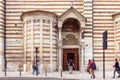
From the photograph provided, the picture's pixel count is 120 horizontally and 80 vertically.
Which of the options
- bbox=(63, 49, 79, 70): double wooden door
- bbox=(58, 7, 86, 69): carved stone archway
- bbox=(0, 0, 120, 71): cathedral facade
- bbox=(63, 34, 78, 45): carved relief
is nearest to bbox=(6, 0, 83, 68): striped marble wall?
bbox=(0, 0, 120, 71): cathedral facade

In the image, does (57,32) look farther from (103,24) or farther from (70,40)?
(103,24)

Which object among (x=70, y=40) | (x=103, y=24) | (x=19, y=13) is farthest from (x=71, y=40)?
(x=19, y=13)

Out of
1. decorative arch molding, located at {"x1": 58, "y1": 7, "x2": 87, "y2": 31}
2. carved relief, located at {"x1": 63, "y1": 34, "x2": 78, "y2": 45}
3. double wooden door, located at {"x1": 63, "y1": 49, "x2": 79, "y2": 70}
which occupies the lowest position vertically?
double wooden door, located at {"x1": 63, "y1": 49, "x2": 79, "y2": 70}

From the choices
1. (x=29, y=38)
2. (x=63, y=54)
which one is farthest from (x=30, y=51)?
(x=63, y=54)

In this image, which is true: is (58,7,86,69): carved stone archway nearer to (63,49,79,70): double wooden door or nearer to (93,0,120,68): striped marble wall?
(63,49,79,70): double wooden door

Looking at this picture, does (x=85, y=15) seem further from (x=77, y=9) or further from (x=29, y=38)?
(x=29, y=38)

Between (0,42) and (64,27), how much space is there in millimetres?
6670

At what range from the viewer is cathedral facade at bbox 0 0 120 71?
1405 inches

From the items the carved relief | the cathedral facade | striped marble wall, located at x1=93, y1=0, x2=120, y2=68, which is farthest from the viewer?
the carved relief

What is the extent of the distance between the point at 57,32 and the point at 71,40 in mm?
1934

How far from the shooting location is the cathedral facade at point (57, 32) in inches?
1405

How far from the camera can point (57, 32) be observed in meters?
37.2

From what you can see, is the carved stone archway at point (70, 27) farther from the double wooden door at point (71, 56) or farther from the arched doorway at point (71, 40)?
the double wooden door at point (71, 56)

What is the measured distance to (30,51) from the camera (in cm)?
3547
